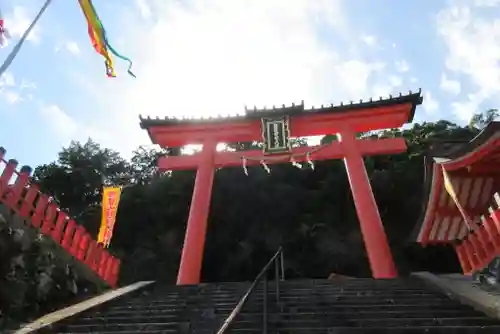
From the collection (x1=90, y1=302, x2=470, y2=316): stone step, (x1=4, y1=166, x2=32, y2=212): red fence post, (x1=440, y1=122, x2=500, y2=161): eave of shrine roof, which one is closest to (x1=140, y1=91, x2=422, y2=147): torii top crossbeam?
(x1=440, y1=122, x2=500, y2=161): eave of shrine roof

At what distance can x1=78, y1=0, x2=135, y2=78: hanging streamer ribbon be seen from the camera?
22.0 feet

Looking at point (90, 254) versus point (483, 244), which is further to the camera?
point (90, 254)

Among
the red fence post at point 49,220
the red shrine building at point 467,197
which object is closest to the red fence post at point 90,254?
the red fence post at point 49,220

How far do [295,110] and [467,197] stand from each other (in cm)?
451

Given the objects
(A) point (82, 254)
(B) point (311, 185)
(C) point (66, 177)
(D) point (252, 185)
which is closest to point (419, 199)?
(B) point (311, 185)

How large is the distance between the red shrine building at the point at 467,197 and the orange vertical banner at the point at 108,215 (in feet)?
26.0

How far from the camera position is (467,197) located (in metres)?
9.79

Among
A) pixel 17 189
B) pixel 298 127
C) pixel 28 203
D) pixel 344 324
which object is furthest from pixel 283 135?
pixel 344 324

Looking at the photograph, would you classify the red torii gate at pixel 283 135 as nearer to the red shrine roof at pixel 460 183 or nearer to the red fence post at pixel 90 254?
the red shrine roof at pixel 460 183

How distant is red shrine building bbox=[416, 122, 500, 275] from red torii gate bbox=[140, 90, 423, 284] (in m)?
1.61

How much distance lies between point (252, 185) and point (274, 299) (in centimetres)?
1259

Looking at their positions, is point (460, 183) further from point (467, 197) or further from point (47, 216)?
point (47, 216)

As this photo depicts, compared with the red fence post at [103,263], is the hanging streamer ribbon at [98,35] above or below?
above

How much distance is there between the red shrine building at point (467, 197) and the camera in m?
7.14
